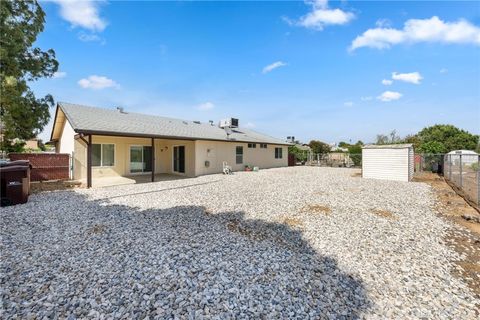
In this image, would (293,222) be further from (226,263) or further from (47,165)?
(47,165)

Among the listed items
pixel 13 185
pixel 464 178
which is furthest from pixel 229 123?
pixel 464 178

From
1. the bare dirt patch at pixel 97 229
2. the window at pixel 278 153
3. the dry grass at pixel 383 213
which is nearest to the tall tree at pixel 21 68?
the bare dirt patch at pixel 97 229

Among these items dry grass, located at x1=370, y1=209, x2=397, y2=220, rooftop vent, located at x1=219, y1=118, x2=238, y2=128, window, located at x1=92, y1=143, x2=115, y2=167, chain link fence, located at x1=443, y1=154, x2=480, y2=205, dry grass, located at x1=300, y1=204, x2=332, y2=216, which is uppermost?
rooftop vent, located at x1=219, y1=118, x2=238, y2=128

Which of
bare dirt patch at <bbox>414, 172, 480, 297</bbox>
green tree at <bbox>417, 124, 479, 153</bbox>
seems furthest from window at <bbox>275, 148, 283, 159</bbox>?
green tree at <bbox>417, 124, 479, 153</bbox>

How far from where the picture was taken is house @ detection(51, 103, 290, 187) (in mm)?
11289

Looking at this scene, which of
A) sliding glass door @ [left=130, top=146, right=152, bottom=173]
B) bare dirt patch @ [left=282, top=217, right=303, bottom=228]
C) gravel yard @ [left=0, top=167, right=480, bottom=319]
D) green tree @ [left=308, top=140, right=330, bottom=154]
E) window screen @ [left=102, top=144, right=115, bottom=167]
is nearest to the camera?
gravel yard @ [left=0, top=167, right=480, bottom=319]

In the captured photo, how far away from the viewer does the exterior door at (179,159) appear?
15156 mm

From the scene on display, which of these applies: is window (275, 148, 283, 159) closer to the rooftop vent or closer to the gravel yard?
the rooftop vent

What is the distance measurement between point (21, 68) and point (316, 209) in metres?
15.1

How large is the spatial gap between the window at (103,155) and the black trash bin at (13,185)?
5.30 metres

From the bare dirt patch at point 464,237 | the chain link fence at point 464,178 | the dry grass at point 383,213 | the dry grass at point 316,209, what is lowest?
the bare dirt patch at point 464,237

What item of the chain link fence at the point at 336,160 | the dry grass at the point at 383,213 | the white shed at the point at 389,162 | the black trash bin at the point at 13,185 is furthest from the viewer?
the chain link fence at the point at 336,160

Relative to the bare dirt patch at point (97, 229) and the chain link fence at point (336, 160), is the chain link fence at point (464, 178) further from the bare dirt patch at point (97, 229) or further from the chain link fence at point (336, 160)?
the bare dirt patch at point (97, 229)

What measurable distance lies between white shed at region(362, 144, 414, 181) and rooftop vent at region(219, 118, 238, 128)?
1126cm
